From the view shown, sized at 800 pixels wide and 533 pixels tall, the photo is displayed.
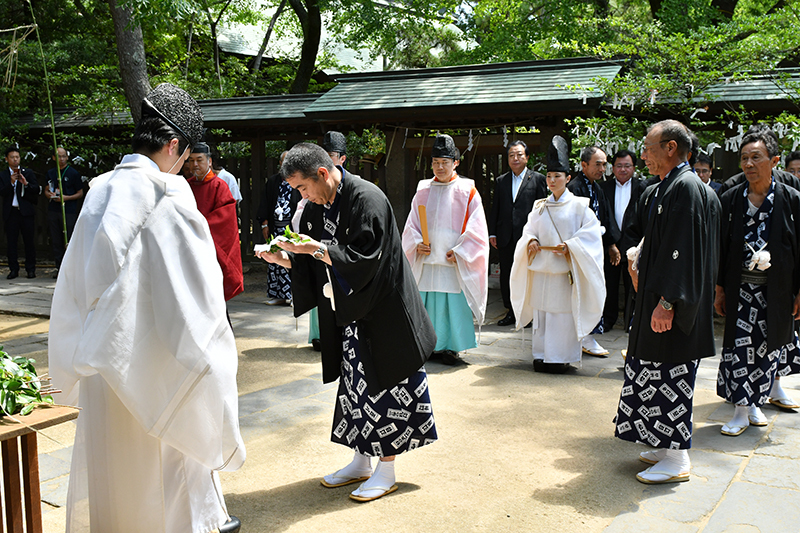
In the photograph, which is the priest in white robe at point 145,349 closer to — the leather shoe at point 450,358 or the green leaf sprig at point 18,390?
the green leaf sprig at point 18,390

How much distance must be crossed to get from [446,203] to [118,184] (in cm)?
420

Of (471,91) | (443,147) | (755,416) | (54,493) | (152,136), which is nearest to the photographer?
(152,136)

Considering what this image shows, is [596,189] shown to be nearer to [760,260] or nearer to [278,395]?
[760,260]

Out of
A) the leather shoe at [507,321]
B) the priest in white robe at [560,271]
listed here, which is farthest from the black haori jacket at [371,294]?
the leather shoe at [507,321]

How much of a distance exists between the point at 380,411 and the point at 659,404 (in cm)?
157

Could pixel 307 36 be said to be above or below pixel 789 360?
above

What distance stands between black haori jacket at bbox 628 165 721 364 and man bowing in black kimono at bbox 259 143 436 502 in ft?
4.00

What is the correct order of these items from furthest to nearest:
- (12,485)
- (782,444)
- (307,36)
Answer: (307,36)
(782,444)
(12,485)

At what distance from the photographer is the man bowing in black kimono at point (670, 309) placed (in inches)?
137

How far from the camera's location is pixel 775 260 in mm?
4418

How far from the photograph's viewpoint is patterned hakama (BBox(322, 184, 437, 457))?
3.49 metres

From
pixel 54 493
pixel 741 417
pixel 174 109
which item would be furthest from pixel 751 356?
pixel 54 493

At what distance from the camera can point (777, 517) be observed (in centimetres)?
316

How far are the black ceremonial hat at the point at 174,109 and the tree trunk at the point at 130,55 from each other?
260 inches
